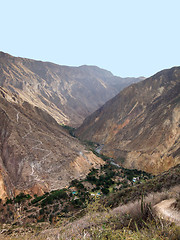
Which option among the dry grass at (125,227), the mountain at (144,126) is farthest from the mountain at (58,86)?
the dry grass at (125,227)

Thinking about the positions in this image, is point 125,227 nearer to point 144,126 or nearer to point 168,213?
point 168,213

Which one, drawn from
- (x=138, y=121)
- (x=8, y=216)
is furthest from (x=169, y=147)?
(x=8, y=216)

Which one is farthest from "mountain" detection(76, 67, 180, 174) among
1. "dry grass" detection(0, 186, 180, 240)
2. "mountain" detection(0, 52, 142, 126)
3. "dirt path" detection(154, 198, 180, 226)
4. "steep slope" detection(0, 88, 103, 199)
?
"mountain" detection(0, 52, 142, 126)

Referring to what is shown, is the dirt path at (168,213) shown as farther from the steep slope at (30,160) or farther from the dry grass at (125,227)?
the steep slope at (30,160)

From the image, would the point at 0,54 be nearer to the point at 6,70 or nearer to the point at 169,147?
the point at 6,70

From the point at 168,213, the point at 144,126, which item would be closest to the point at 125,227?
the point at 168,213

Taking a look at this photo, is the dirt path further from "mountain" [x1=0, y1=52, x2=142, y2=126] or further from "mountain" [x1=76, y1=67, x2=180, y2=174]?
"mountain" [x1=0, y1=52, x2=142, y2=126]

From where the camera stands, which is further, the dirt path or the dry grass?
the dirt path
